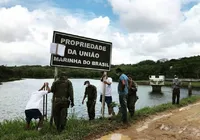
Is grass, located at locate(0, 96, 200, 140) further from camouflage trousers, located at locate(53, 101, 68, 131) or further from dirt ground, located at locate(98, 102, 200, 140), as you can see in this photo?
dirt ground, located at locate(98, 102, 200, 140)

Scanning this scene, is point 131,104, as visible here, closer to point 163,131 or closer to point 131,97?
point 131,97

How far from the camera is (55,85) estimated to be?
8.55 meters

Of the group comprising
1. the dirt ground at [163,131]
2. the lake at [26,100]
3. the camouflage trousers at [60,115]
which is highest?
the camouflage trousers at [60,115]

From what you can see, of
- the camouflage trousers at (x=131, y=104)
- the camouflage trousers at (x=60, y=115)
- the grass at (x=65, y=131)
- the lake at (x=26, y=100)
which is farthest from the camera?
the lake at (x=26, y=100)

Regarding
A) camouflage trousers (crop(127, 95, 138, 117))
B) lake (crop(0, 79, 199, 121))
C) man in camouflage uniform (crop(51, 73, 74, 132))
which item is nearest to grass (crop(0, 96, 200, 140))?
man in camouflage uniform (crop(51, 73, 74, 132))

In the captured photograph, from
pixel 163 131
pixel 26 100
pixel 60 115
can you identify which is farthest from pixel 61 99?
pixel 26 100

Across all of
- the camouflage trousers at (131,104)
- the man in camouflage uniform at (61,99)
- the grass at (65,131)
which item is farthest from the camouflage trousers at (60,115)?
the camouflage trousers at (131,104)

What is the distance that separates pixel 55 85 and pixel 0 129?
8.44 feet

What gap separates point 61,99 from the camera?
27.5 feet

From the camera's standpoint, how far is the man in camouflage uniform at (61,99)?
8320 mm

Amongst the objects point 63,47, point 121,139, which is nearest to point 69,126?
point 121,139

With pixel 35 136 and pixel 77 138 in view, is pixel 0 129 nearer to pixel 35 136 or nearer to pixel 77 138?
pixel 35 136

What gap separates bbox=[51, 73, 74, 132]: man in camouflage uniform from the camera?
8.32 meters

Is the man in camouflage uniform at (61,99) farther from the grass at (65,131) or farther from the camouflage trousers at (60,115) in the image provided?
the grass at (65,131)
